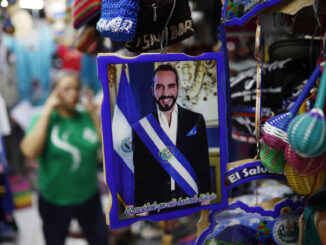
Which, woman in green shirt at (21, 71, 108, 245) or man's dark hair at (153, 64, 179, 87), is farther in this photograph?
woman in green shirt at (21, 71, 108, 245)

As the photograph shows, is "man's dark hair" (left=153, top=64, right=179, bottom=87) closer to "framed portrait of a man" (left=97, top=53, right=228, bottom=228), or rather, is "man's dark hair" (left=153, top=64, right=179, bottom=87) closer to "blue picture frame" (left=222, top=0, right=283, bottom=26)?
"framed portrait of a man" (left=97, top=53, right=228, bottom=228)

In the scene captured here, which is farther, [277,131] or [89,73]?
[89,73]

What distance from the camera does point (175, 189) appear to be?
56 cm

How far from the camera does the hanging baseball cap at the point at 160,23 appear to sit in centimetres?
55

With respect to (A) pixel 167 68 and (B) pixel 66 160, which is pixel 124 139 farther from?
(B) pixel 66 160

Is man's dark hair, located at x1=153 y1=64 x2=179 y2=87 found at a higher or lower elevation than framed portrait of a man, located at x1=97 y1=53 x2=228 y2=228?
higher

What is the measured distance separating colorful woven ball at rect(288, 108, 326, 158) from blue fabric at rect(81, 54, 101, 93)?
190 cm

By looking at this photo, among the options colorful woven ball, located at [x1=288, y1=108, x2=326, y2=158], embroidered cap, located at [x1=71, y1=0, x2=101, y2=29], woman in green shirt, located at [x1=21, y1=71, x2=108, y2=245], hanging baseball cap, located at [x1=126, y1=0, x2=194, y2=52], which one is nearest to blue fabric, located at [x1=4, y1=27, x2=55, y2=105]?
woman in green shirt, located at [x1=21, y1=71, x2=108, y2=245]

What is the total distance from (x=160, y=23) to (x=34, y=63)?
1.91 meters

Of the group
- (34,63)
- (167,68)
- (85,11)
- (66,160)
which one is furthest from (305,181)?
(34,63)

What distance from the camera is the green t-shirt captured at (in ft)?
4.46

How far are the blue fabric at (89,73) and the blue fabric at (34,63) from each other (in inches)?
10.8

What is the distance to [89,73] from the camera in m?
2.19

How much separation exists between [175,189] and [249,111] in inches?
10.8
